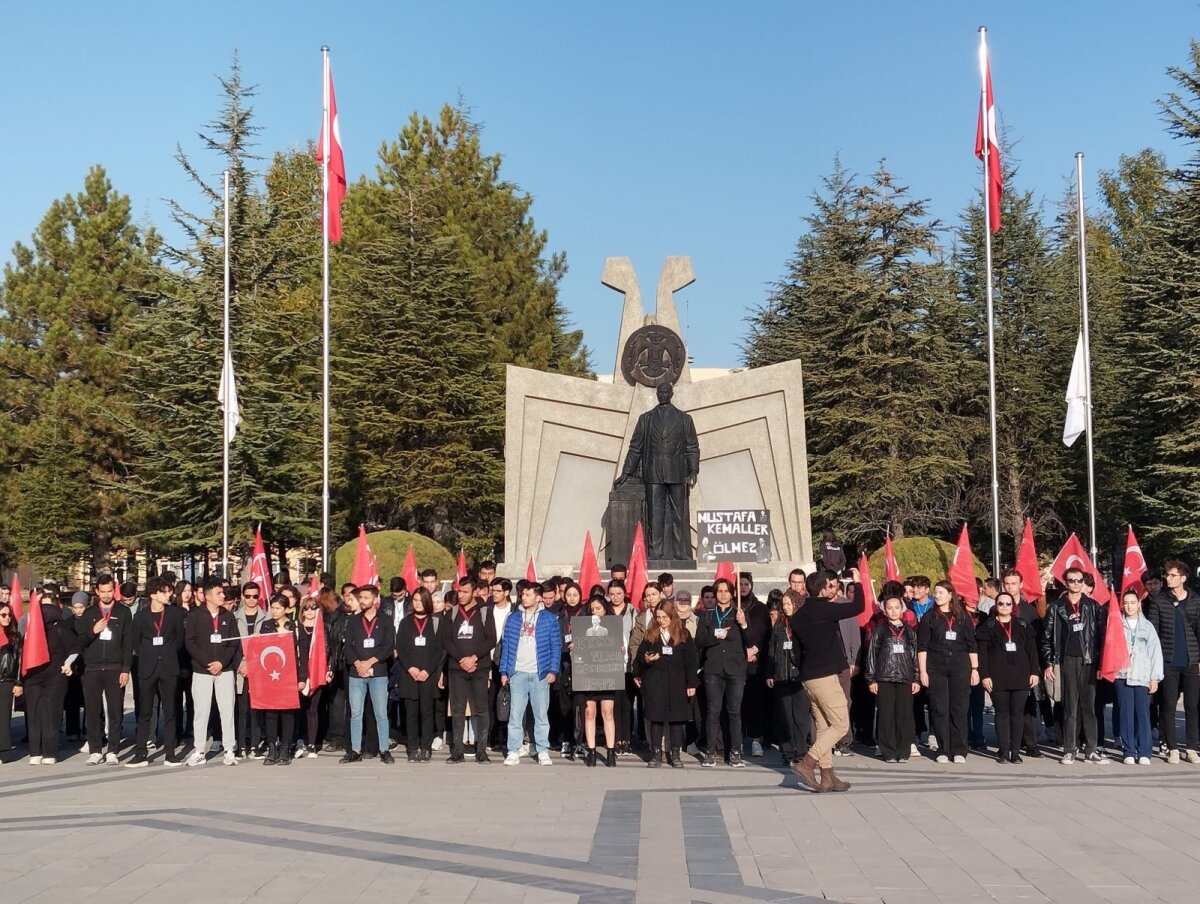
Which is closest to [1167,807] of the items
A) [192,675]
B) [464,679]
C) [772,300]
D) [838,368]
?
[464,679]

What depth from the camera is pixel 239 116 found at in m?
41.0

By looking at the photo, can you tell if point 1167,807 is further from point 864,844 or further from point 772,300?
point 772,300

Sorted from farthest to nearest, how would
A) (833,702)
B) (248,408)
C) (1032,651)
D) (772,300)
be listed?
1. (772,300)
2. (248,408)
3. (1032,651)
4. (833,702)

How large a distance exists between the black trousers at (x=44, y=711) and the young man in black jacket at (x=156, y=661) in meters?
0.96

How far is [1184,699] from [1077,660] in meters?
1.07

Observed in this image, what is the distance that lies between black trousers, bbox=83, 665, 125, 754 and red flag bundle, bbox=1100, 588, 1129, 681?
381 inches

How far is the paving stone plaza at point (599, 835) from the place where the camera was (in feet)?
25.4

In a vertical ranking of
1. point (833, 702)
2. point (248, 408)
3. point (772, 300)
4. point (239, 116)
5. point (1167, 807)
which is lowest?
point (1167, 807)

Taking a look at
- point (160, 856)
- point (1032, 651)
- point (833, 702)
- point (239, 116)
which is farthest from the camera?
point (239, 116)

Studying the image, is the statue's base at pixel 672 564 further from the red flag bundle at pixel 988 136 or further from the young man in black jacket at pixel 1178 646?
the young man in black jacket at pixel 1178 646

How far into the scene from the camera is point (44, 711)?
14.5 meters

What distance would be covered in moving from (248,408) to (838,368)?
17.3 m

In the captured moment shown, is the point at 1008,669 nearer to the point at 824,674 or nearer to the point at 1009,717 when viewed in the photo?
the point at 1009,717

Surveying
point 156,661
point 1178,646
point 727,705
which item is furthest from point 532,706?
point 1178,646
